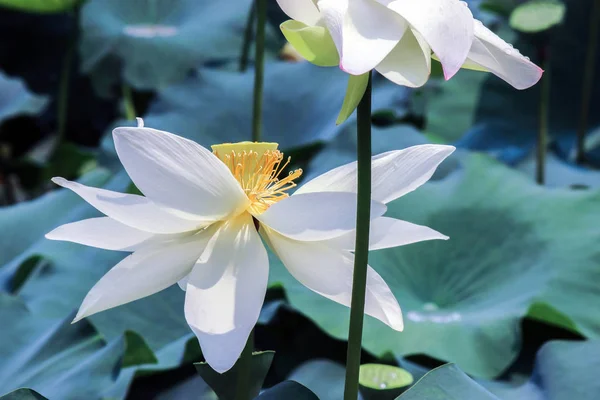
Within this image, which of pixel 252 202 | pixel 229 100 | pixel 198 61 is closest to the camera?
pixel 252 202

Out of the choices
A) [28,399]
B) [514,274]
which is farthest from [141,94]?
[28,399]

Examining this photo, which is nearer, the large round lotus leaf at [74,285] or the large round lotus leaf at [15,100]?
the large round lotus leaf at [74,285]

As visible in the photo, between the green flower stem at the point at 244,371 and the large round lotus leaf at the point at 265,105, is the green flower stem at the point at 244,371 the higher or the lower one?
the higher one

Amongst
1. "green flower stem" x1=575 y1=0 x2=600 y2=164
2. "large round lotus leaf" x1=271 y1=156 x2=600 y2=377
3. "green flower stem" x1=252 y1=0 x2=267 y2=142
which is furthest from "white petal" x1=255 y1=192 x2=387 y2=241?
"green flower stem" x1=575 y1=0 x2=600 y2=164

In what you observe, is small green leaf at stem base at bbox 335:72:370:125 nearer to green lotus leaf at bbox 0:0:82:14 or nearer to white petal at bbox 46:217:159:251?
white petal at bbox 46:217:159:251

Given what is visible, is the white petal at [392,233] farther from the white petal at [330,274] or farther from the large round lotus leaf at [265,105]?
the large round lotus leaf at [265,105]

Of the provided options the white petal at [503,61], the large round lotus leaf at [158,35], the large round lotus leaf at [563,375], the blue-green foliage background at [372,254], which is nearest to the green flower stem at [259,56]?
the blue-green foliage background at [372,254]

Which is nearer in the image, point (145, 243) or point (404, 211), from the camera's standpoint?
point (145, 243)

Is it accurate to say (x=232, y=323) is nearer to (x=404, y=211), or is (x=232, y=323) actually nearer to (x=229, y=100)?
(x=404, y=211)
